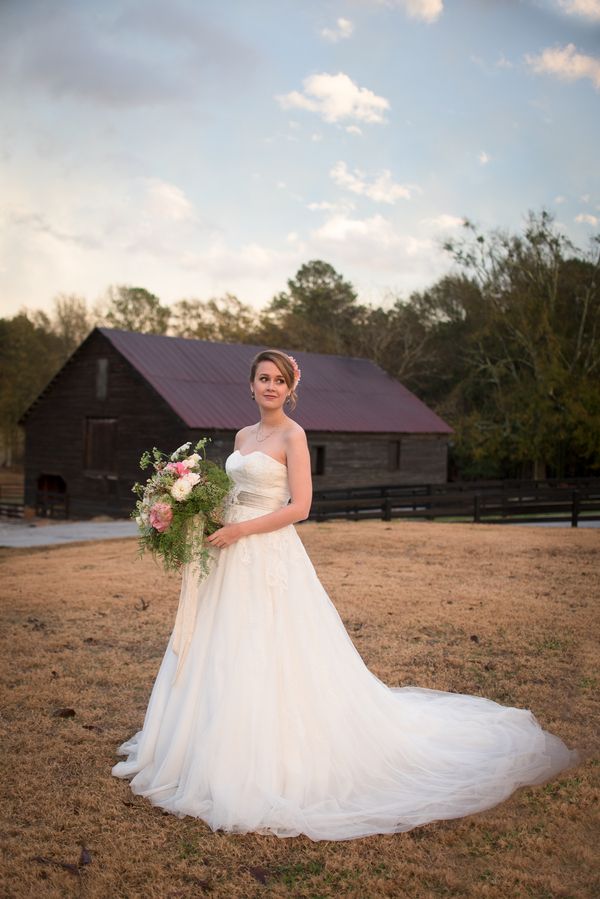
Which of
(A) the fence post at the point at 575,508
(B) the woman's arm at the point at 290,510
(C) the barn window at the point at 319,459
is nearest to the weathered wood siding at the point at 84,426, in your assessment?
(C) the barn window at the point at 319,459

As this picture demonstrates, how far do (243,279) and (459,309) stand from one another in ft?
56.1

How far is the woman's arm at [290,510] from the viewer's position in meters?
4.54

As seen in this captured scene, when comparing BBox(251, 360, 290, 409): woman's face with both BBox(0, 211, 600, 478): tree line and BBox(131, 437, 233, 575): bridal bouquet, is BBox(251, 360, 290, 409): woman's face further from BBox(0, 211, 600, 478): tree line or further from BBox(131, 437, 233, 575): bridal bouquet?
BBox(0, 211, 600, 478): tree line

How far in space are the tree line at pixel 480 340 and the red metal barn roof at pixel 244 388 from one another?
26.3 feet

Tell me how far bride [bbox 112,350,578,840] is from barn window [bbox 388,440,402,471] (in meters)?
28.3

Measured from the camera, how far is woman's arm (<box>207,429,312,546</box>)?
4539mm

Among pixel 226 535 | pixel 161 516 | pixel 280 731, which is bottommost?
pixel 280 731

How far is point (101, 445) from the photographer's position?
29.8m

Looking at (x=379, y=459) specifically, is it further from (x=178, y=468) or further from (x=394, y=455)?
(x=178, y=468)

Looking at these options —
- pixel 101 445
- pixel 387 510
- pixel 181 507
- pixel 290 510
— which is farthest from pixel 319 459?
pixel 181 507

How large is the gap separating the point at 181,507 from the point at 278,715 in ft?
4.25

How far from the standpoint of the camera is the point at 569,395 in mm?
39812

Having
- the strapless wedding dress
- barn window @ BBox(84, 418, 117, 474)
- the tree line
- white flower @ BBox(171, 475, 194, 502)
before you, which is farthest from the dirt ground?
the tree line

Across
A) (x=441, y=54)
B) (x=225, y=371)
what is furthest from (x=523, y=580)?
(x=225, y=371)
